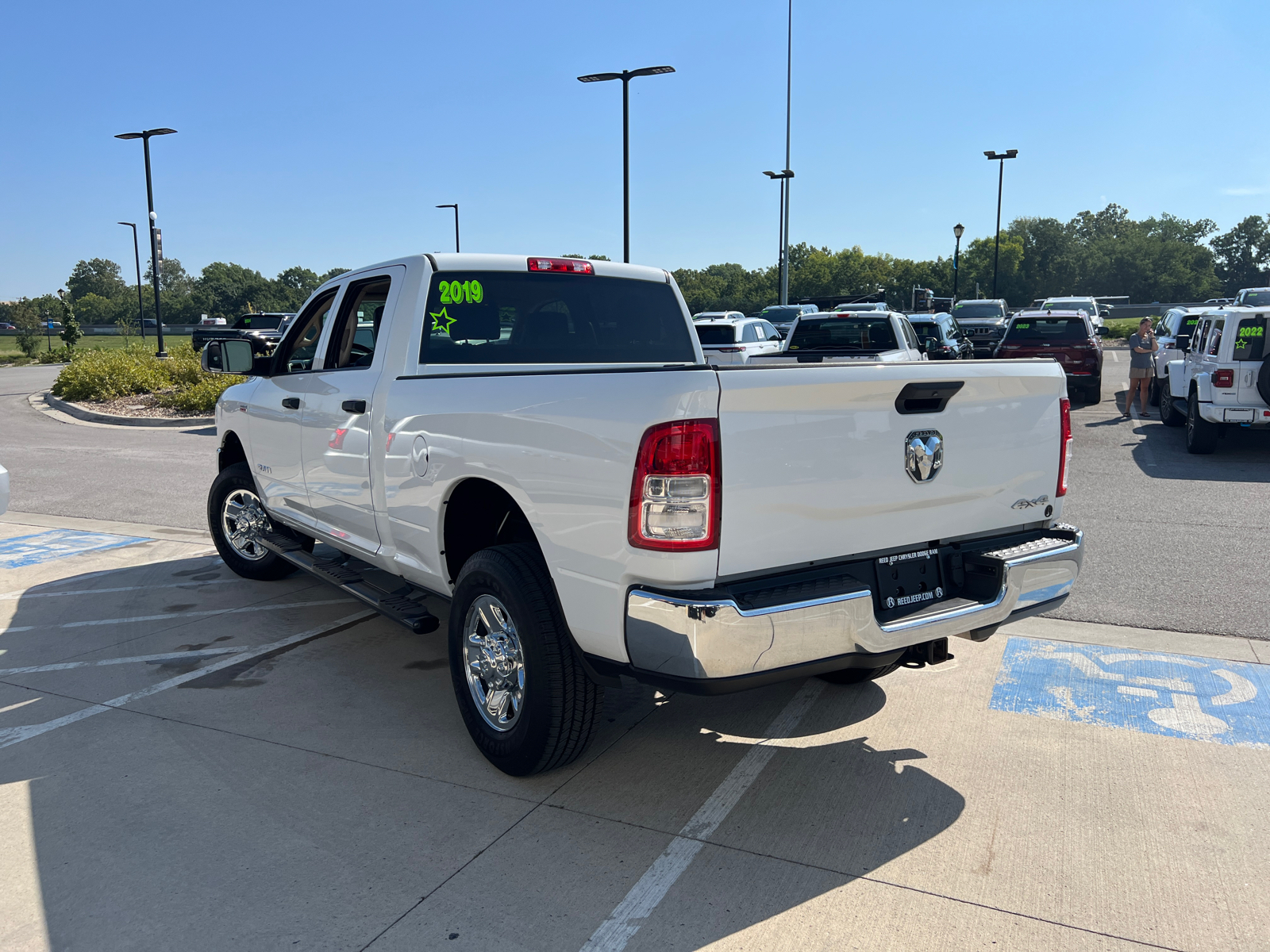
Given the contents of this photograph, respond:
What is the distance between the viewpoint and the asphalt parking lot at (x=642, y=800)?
2.82m

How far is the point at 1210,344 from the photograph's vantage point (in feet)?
39.8

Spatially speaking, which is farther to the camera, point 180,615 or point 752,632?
point 180,615

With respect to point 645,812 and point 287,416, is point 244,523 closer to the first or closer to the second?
point 287,416

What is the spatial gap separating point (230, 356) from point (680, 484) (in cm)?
408

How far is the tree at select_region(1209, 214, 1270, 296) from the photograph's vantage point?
367 ft

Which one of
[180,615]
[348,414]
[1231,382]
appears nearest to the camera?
[348,414]

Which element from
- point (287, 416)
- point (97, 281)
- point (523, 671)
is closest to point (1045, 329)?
point (287, 416)

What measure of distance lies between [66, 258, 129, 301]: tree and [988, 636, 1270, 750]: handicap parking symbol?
137 m

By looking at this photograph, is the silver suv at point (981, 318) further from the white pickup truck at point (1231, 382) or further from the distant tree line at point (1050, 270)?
the distant tree line at point (1050, 270)

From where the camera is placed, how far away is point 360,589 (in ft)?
15.7

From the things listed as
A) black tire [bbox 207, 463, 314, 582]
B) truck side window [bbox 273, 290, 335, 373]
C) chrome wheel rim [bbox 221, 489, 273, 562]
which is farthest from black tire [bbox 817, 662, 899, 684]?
chrome wheel rim [bbox 221, 489, 273, 562]

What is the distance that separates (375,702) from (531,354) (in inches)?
72.6

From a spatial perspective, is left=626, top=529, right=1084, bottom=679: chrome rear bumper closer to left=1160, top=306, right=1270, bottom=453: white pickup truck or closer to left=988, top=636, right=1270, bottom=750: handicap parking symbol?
left=988, top=636, right=1270, bottom=750: handicap parking symbol

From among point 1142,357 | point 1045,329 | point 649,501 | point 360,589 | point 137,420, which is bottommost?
point 137,420
